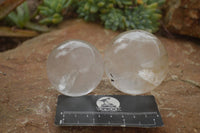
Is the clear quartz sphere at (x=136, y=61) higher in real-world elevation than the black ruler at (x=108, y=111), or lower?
higher

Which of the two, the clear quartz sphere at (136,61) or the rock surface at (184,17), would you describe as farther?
the rock surface at (184,17)

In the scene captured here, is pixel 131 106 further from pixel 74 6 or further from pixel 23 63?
pixel 74 6

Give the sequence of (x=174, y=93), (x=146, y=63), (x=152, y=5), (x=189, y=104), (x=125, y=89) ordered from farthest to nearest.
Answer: (x=152, y=5)
(x=174, y=93)
(x=189, y=104)
(x=125, y=89)
(x=146, y=63)

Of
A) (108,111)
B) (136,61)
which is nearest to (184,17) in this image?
(136,61)

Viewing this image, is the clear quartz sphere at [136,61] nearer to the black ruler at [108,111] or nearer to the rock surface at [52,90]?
the black ruler at [108,111]

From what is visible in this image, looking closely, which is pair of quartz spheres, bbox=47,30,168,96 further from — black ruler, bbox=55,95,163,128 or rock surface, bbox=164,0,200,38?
rock surface, bbox=164,0,200,38

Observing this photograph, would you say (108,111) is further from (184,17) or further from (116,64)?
(184,17)

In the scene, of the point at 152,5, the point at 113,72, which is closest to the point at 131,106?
the point at 113,72

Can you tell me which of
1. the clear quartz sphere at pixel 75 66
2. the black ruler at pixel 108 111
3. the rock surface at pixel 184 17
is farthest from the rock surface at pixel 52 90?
the clear quartz sphere at pixel 75 66
